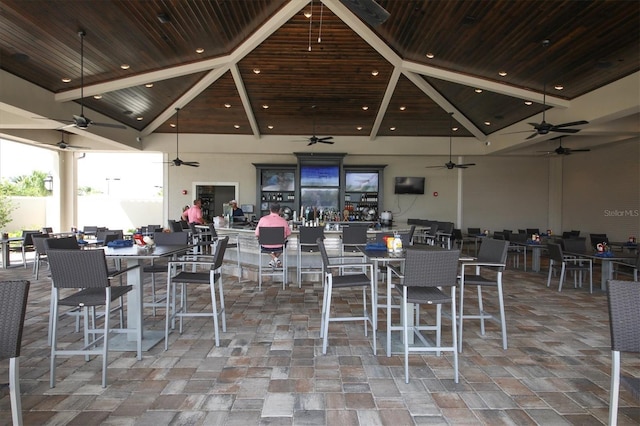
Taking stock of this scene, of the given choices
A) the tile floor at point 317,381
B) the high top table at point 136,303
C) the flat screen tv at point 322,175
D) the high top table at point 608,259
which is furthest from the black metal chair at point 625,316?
the flat screen tv at point 322,175

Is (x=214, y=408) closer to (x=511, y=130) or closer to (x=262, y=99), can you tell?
(x=262, y=99)

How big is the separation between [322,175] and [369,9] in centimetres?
836

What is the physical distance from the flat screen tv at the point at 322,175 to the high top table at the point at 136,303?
7719 millimetres

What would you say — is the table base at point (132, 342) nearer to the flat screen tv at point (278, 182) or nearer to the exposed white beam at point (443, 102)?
the exposed white beam at point (443, 102)

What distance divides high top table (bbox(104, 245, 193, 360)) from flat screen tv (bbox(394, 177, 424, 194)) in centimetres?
904

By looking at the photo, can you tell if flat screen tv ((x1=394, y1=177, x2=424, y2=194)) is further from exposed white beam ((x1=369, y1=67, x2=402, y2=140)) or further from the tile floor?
the tile floor

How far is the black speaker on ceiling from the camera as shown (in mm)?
2734

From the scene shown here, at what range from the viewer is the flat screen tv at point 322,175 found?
11.1 m

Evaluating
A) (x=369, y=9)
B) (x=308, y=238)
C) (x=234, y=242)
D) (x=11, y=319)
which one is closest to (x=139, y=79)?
(x=234, y=242)

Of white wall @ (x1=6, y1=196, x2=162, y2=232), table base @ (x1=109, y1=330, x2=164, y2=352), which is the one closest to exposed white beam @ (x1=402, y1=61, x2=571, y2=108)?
table base @ (x1=109, y1=330, x2=164, y2=352)

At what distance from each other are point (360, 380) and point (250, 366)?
0.91 metres

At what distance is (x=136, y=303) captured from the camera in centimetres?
320

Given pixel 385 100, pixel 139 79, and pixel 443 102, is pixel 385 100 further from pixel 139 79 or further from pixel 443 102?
pixel 139 79

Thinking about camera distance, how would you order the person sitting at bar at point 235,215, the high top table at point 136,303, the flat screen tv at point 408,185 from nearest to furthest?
1. the high top table at point 136,303
2. the person sitting at bar at point 235,215
3. the flat screen tv at point 408,185
